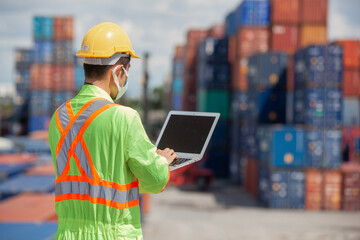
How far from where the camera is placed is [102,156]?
88.1 inches

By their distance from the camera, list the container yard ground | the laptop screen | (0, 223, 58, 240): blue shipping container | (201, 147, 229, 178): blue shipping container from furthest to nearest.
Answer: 1. (201, 147, 229, 178): blue shipping container
2. the container yard ground
3. (0, 223, 58, 240): blue shipping container
4. the laptop screen

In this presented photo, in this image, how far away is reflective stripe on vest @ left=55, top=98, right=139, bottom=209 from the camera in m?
2.24

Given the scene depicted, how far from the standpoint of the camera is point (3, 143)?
31922 mm

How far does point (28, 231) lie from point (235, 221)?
33.9 ft

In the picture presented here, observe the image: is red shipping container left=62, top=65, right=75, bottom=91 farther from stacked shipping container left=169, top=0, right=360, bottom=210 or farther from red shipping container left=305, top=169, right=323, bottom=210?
red shipping container left=305, top=169, right=323, bottom=210

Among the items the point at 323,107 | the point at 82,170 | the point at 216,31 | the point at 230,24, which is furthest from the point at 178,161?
the point at 216,31

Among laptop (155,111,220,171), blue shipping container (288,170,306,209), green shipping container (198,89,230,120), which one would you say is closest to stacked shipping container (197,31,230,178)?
green shipping container (198,89,230,120)

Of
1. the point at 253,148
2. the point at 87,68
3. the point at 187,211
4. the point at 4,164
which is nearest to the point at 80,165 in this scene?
the point at 87,68

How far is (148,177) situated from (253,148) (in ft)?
71.2

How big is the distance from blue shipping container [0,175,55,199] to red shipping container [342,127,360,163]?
1944cm

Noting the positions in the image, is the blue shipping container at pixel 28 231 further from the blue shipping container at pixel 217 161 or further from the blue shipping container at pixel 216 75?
the blue shipping container at pixel 216 75

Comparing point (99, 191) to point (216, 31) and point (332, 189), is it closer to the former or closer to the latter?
point (332, 189)

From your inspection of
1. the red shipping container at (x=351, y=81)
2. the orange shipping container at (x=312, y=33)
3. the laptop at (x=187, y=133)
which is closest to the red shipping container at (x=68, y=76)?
the orange shipping container at (x=312, y=33)

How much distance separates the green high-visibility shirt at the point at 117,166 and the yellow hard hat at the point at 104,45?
31cm
